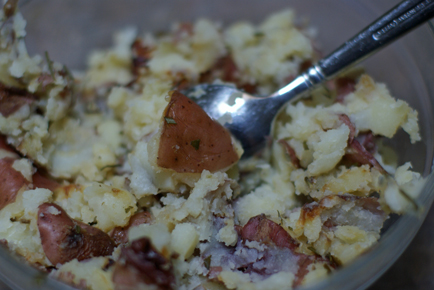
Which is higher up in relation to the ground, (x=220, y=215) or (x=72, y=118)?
(x=72, y=118)

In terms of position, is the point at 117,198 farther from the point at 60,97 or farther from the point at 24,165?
the point at 60,97

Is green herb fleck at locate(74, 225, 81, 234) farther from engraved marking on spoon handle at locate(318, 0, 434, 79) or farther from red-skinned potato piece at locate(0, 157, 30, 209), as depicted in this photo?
engraved marking on spoon handle at locate(318, 0, 434, 79)

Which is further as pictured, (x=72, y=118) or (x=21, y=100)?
(x=72, y=118)

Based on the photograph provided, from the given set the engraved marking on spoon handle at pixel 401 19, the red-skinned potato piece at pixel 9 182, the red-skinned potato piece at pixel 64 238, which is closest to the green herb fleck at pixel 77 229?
the red-skinned potato piece at pixel 64 238

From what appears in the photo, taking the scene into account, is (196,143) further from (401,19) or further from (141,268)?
(401,19)

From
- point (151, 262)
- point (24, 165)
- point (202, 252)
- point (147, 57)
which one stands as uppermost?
point (147, 57)

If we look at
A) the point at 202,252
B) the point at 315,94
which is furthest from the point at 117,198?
the point at 315,94

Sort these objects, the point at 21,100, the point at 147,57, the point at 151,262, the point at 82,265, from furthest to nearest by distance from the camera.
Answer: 1. the point at 147,57
2. the point at 21,100
3. the point at 82,265
4. the point at 151,262

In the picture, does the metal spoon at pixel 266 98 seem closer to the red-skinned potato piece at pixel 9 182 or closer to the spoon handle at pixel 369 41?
the spoon handle at pixel 369 41
